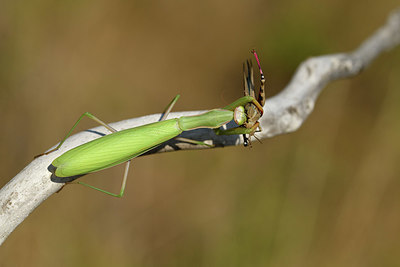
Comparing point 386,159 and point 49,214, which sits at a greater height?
point 386,159

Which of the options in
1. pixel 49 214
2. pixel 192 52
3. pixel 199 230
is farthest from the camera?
pixel 192 52

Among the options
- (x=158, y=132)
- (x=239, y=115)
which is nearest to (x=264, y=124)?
(x=239, y=115)

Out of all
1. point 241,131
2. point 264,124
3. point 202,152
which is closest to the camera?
point 241,131

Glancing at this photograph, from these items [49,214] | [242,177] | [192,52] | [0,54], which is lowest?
[49,214]

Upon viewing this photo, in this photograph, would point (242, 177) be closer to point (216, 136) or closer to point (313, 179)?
point (313, 179)

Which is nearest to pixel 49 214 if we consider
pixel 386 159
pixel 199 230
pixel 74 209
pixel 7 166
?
pixel 74 209

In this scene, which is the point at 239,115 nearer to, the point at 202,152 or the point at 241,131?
the point at 241,131

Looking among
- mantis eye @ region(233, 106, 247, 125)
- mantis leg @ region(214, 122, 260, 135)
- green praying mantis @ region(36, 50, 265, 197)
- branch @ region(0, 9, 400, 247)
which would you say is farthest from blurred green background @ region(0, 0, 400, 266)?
mantis leg @ region(214, 122, 260, 135)
